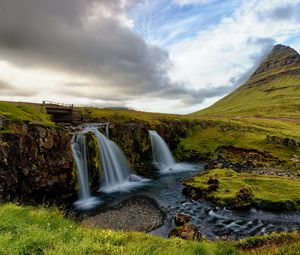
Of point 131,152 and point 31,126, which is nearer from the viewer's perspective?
point 31,126

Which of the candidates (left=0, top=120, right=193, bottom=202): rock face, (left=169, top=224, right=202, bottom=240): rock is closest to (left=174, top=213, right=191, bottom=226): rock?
(left=169, top=224, right=202, bottom=240): rock

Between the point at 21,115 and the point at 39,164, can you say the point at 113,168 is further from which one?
the point at 21,115

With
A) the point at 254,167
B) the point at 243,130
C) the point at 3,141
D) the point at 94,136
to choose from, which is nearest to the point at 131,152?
the point at 94,136

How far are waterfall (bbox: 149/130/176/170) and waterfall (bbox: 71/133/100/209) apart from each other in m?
23.3

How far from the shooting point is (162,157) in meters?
67.1

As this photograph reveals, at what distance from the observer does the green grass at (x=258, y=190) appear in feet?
104

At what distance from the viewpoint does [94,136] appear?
153 feet

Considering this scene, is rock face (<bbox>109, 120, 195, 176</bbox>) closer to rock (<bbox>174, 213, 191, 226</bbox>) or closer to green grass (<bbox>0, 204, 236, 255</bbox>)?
rock (<bbox>174, 213, 191, 226</bbox>)

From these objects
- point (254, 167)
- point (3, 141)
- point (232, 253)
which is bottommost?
point (254, 167)

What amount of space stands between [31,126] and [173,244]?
28.4m

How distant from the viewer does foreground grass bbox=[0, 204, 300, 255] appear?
33.1ft

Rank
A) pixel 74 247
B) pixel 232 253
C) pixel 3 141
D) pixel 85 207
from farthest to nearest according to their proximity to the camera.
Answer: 1. pixel 85 207
2. pixel 3 141
3. pixel 232 253
4. pixel 74 247

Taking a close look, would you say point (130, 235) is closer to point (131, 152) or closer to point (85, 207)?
point (85, 207)

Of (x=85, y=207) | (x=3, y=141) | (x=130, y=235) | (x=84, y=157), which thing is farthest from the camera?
(x=84, y=157)
